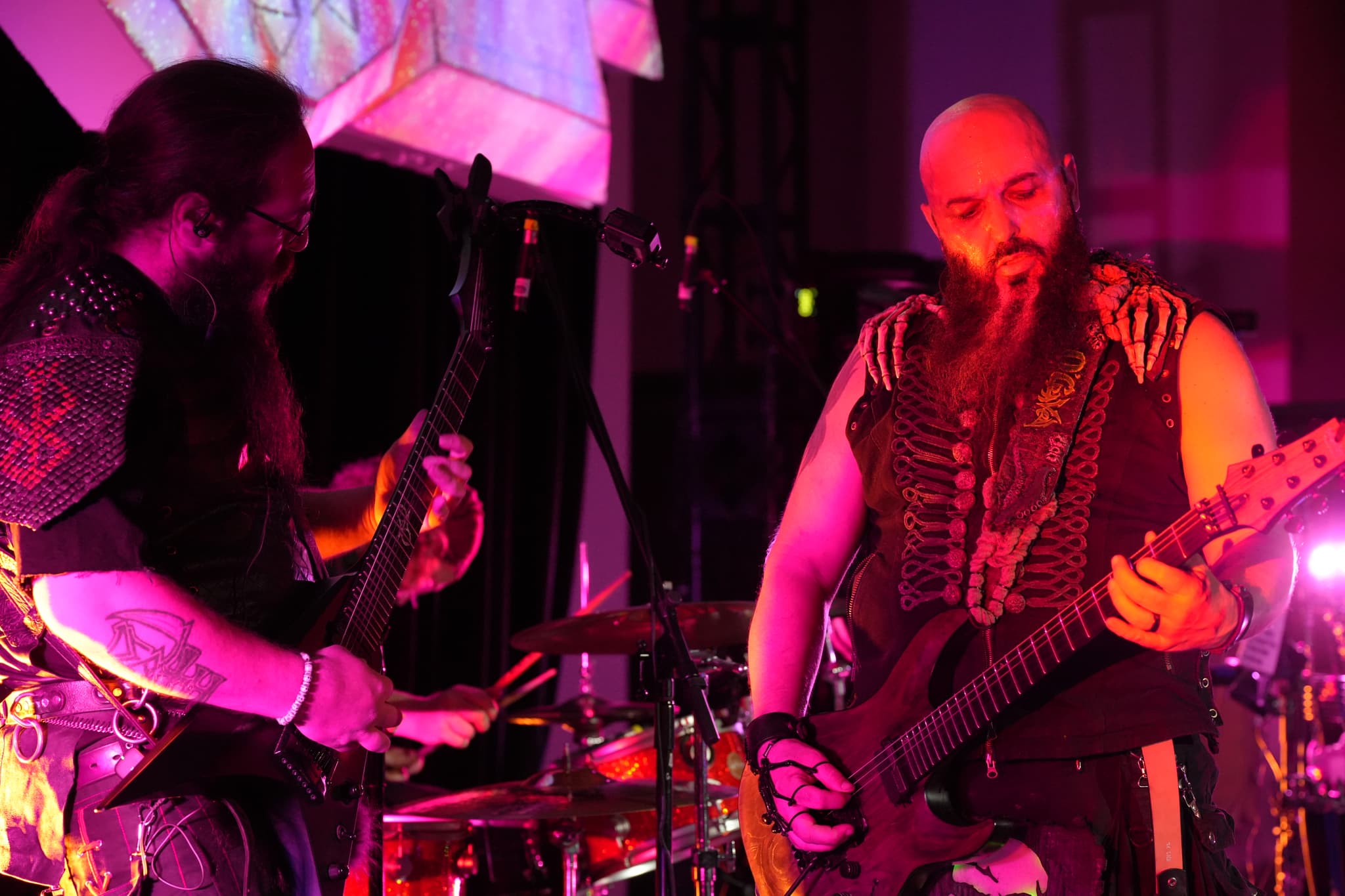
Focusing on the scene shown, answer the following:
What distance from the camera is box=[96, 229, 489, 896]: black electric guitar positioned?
1903 mm

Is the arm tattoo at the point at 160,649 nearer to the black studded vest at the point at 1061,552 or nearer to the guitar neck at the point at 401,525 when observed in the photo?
the guitar neck at the point at 401,525

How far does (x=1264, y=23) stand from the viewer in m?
7.52

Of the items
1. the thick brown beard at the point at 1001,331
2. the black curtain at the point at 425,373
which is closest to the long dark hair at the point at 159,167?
the thick brown beard at the point at 1001,331

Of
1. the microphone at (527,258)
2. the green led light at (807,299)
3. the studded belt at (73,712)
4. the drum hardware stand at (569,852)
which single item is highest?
the green led light at (807,299)

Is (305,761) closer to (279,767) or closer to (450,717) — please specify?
(279,767)

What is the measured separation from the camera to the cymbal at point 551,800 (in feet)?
11.2

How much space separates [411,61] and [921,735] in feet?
11.5

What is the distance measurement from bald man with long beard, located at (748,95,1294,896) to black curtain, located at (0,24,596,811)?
1.87 meters

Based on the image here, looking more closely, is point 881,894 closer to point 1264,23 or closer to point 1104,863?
point 1104,863

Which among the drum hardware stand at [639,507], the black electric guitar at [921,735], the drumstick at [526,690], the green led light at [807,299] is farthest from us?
the green led light at [807,299]

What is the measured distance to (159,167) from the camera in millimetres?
2129

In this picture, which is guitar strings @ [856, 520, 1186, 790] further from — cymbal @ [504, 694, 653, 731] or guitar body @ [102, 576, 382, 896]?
cymbal @ [504, 694, 653, 731]

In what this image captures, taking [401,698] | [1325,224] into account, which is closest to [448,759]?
[401,698]

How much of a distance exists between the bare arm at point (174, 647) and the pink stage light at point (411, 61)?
1.64 meters
